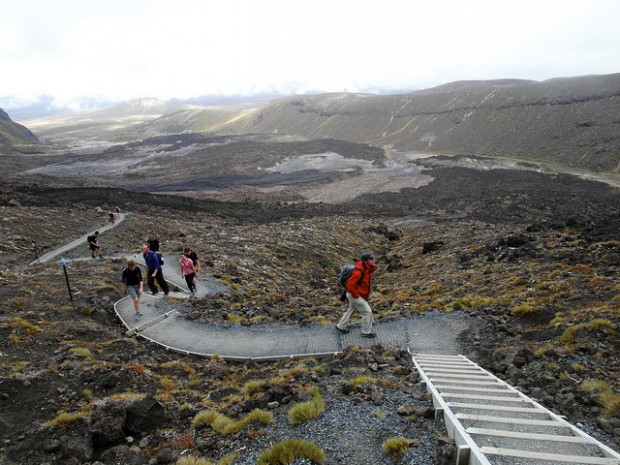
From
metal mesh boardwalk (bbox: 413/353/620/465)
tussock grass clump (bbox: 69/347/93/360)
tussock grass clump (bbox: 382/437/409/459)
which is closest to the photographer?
metal mesh boardwalk (bbox: 413/353/620/465)

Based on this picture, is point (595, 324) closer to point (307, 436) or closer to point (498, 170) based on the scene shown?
point (307, 436)

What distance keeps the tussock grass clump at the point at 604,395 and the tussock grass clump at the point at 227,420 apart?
5075 mm

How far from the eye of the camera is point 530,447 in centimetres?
457

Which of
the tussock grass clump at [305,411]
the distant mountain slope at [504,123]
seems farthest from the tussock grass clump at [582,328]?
the distant mountain slope at [504,123]

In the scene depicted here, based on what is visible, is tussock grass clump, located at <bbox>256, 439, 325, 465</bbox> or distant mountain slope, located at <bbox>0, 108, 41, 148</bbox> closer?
tussock grass clump, located at <bbox>256, 439, 325, 465</bbox>

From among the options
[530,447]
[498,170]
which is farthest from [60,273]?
[498,170]

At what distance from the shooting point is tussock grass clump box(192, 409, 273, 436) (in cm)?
636

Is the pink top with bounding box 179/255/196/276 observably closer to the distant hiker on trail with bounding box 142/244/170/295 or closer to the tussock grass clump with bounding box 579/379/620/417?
the distant hiker on trail with bounding box 142/244/170/295

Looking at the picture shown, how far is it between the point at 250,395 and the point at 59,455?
329 cm

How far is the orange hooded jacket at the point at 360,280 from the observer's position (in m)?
10.2

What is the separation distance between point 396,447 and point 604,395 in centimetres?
360

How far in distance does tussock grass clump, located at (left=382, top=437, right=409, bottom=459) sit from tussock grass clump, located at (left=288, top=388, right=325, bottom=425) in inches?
56.2

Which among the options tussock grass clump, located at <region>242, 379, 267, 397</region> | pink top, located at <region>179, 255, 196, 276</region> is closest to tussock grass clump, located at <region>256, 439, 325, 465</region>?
tussock grass clump, located at <region>242, 379, 267, 397</region>

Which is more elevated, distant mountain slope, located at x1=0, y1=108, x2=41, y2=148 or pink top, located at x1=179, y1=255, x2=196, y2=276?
distant mountain slope, located at x1=0, y1=108, x2=41, y2=148
